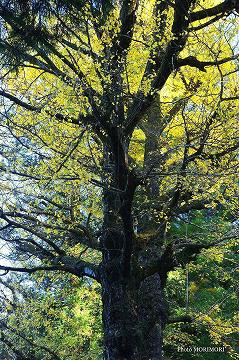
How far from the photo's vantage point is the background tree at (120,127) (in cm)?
376

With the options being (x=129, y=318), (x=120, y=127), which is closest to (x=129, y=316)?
(x=129, y=318)

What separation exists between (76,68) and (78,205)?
2.24 meters

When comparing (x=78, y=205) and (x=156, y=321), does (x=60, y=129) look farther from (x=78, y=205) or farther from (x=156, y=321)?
(x=156, y=321)

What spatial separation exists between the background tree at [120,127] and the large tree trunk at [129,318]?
13mm

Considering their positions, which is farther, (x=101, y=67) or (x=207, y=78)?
(x=207, y=78)

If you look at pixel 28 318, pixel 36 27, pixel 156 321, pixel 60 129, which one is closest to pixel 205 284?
pixel 28 318

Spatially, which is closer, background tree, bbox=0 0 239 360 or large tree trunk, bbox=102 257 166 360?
background tree, bbox=0 0 239 360

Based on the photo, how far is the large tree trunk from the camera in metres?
5.02

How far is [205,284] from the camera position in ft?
35.0

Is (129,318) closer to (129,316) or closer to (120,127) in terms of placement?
(129,316)

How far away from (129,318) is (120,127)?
2282mm

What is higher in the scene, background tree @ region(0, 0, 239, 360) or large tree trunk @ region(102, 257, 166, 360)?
background tree @ region(0, 0, 239, 360)

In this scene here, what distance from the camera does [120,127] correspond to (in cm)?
427

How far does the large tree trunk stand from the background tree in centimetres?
1
